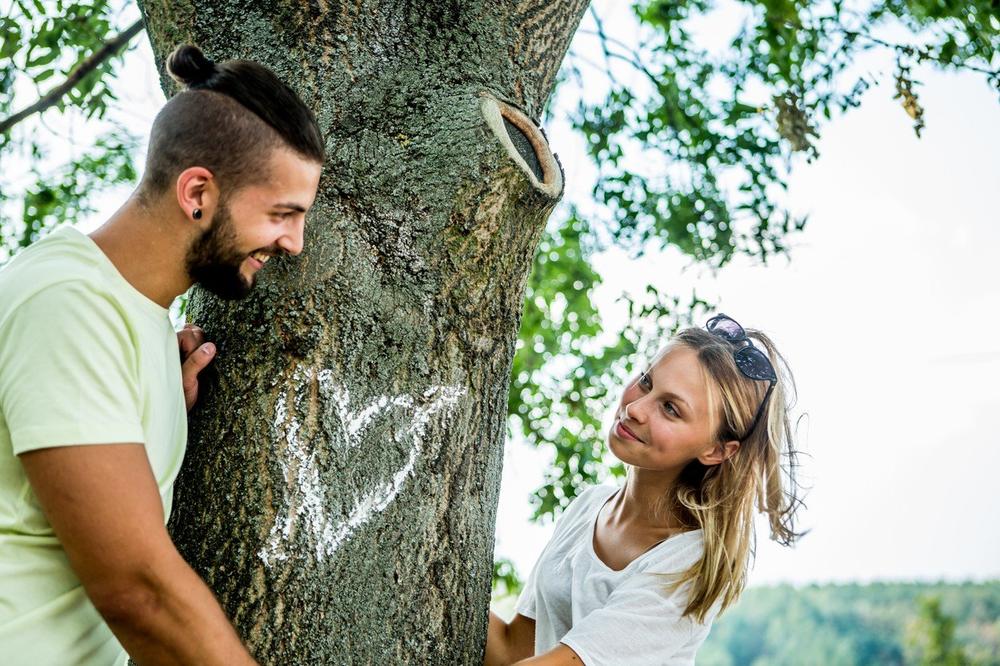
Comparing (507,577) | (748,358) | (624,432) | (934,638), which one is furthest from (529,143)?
(934,638)

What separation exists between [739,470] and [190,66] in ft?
5.39

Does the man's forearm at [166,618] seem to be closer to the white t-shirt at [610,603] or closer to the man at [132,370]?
the man at [132,370]

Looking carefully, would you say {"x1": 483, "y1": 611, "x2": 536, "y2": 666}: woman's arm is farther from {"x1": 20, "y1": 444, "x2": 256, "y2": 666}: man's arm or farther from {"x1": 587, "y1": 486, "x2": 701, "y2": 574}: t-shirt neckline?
{"x1": 20, "y1": 444, "x2": 256, "y2": 666}: man's arm

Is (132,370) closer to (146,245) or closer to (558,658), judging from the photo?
(146,245)

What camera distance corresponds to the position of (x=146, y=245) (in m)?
1.76

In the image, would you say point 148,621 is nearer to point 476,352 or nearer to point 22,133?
point 476,352

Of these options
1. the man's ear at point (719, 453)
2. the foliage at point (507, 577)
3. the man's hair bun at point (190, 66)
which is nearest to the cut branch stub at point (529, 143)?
the man's hair bun at point (190, 66)

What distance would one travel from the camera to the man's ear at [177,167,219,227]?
1740 mm

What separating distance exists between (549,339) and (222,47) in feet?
12.6

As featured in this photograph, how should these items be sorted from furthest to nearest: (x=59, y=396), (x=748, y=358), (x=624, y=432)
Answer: (x=748, y=358) < (x=624, y=432) < (x=59, y=396)

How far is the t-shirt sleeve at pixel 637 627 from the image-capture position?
2.09 metres

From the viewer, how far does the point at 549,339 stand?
5.93 meters

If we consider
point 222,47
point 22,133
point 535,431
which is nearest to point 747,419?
point 222,47

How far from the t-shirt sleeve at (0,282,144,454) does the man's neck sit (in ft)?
0.52
